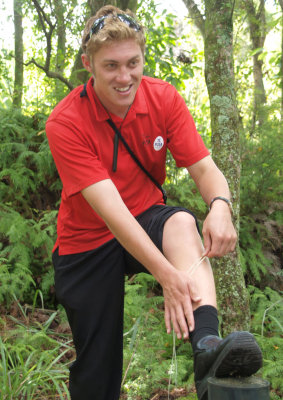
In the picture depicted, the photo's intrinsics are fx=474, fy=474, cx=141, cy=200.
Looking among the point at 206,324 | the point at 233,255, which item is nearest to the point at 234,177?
the point at 233,255

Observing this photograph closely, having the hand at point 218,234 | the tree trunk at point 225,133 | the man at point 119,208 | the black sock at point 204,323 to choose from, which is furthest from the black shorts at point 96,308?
the tree trunk at point 225,133

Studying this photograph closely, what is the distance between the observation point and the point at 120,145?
301cm

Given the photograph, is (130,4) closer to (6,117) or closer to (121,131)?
(6,117)

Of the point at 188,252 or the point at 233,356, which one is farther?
the point at 188,252

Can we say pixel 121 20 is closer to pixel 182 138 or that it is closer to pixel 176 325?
pixel 182 138

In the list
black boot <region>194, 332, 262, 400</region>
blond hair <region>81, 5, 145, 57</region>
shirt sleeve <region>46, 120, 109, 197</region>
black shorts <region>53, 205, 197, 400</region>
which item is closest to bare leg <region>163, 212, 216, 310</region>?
black boot <region>194, 332, 262, 400</region>

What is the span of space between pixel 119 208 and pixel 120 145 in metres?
0.63

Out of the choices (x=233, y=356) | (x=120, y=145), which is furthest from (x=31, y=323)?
(x=233, y=356)

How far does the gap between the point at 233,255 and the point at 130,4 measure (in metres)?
4.82

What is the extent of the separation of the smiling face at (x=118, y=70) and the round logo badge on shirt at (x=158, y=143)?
0.29 meters

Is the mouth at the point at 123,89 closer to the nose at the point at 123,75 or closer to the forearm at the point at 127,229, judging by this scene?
the nose at the point at 123,75

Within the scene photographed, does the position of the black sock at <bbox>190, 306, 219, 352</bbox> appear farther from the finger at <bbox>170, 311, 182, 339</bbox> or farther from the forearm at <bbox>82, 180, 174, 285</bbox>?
the forearm at <bbox>82, 180, 174, 285</bbox>

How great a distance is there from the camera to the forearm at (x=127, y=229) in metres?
2.37

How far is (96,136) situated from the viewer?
2.93 metres
